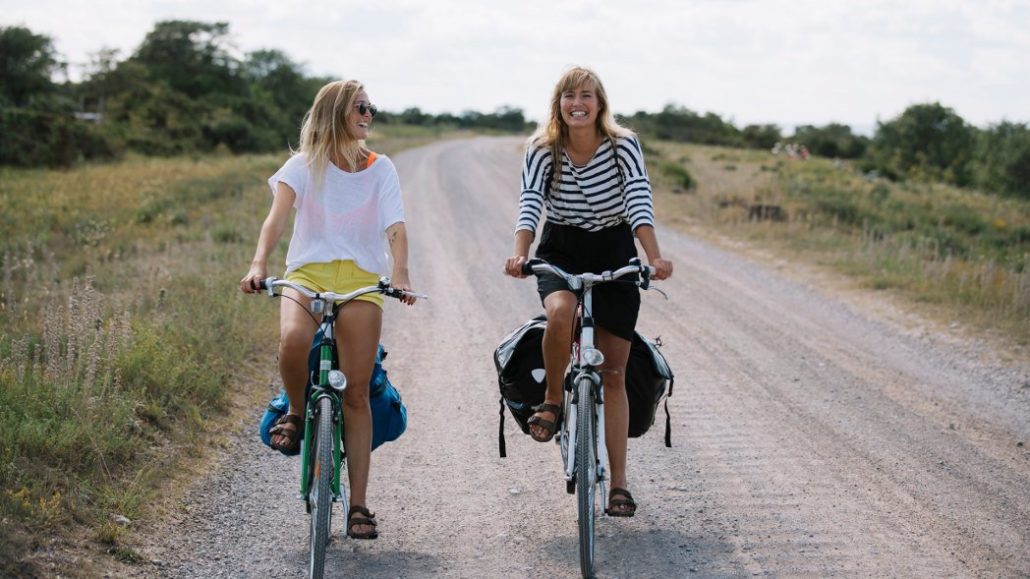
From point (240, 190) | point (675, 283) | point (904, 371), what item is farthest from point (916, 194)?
point (904, 371)

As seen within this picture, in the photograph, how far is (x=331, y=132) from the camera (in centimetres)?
453

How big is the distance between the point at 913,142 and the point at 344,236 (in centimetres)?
7089

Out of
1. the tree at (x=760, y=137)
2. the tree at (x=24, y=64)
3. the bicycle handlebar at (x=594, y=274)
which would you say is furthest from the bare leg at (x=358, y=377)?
the tree at (x=760, y=137)

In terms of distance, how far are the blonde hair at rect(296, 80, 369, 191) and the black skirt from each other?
3.47ft

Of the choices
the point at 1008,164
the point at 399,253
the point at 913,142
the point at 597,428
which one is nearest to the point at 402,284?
the point at 399,253

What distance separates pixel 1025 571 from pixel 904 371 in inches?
161

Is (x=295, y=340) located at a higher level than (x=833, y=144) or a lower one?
lower

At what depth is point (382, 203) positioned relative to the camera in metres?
4.54

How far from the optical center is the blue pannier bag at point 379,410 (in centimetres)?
472

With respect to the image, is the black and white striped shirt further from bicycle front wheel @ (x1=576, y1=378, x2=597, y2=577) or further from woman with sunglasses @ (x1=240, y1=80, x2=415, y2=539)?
bicycle front wheel @ (x1=576, y1=378, x2=597, y2=577)

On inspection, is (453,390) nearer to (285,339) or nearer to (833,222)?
(285,339)

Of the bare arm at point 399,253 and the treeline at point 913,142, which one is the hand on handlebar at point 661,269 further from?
the treeline at point 913,142

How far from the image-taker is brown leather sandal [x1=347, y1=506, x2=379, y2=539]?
4484 millimetres

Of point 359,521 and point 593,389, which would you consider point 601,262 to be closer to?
point 593,389
